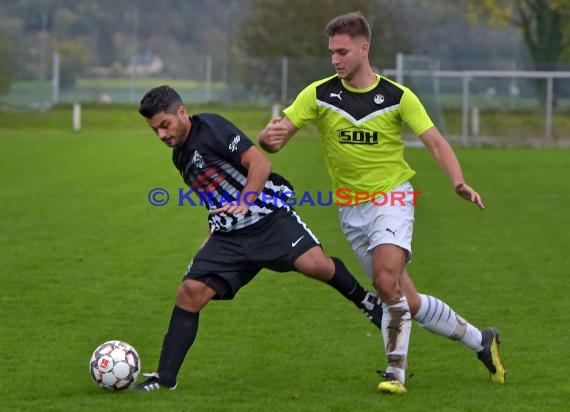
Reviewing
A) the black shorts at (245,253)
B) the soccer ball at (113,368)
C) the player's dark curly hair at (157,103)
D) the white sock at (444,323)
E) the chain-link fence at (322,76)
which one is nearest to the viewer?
the player's dark curly hair at (157,103)

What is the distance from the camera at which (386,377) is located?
21.6 feet

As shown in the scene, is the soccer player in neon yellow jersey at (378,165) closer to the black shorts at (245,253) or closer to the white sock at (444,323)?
the white sock at (444,323)

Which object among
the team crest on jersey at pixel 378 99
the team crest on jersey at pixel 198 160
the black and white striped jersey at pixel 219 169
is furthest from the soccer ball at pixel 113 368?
the team crest on jersey at pixel 378 99

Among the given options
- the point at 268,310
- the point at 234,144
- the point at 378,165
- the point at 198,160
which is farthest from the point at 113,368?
the point at 268,310

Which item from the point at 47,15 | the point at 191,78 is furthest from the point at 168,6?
the point at 191,78

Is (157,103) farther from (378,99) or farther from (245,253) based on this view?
(378,99)

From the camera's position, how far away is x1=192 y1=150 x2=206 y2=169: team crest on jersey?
6.62 metres

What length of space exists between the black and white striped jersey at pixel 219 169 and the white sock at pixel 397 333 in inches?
34.3

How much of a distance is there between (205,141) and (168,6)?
7099cm

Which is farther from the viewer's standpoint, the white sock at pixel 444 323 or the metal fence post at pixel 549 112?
the metal fence post at pixel 549 112

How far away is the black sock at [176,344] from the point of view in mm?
6609

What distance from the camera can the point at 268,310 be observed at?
9.37m

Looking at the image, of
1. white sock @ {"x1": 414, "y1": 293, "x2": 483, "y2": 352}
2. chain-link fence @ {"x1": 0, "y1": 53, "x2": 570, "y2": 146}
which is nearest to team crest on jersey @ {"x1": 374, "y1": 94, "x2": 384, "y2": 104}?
white sock @ {"x1": 414, "y1": 293, "x2": 483, "y2": 352}

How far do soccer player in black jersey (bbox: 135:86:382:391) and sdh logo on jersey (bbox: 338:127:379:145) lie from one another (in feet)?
1.52
